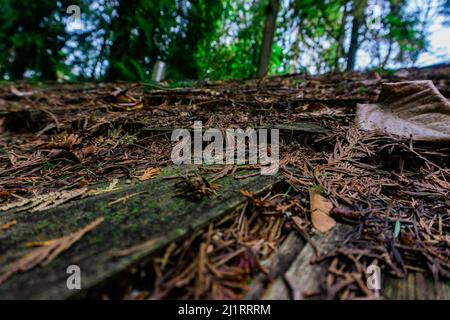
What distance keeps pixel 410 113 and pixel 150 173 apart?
1.80 meters

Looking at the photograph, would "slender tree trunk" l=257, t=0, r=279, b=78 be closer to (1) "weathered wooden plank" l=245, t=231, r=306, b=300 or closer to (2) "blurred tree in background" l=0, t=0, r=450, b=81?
(2) "blurred tree in background" l=0, t=0, r=450, b=81

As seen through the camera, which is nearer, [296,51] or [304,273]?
[304,273]

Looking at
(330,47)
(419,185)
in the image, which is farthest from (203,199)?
(330,47)

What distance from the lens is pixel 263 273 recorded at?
2.98 ft

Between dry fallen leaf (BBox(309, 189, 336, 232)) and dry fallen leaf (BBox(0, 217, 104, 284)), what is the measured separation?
89cm

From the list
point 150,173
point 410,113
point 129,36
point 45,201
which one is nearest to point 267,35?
point 129,36

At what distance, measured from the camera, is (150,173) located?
154 cm

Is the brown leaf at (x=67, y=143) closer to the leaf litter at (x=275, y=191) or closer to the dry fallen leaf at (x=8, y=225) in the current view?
the leaf litter at (x=275, y=191)

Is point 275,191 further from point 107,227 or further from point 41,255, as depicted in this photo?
point 41,255

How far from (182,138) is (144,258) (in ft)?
4.05

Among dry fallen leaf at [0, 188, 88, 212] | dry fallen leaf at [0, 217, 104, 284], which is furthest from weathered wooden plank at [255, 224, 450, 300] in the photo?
dry fallen leaf at [0, 188, 88, 212]

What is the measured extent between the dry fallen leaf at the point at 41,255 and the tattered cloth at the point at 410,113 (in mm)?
1852

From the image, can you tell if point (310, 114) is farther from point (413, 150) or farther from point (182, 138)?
point (182, 138)

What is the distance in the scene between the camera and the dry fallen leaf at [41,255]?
817mm
